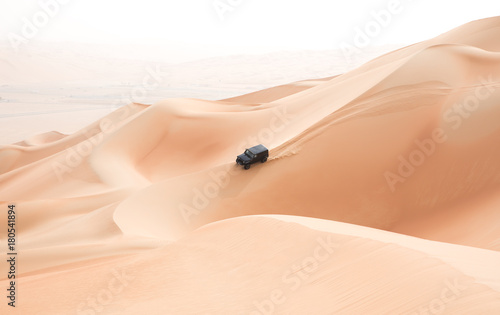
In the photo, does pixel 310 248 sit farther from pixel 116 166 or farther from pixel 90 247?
pixel 116 166

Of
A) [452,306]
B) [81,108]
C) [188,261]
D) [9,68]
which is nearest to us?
[452,306]

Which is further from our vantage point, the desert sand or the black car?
the black car

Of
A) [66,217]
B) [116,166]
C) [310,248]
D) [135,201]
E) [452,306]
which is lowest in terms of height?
[452,306]

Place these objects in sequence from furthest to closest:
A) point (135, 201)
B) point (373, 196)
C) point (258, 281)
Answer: point (135, 201), point (373, 196), point (258, 281)

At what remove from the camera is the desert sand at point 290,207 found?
345 cm

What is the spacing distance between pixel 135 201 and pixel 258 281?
5.02 m

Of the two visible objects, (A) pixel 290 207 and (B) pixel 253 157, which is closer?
(A) pixel 290 207

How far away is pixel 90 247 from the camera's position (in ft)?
19.2

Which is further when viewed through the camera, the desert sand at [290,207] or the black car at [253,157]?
the black car at [253,157]

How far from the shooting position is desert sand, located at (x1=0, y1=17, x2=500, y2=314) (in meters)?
3.45

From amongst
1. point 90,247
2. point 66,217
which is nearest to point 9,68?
point 66,217

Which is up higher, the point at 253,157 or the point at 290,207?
the point at 253,157

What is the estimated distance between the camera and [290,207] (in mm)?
7781

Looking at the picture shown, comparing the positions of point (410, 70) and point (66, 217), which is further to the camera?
point (410, 70)
